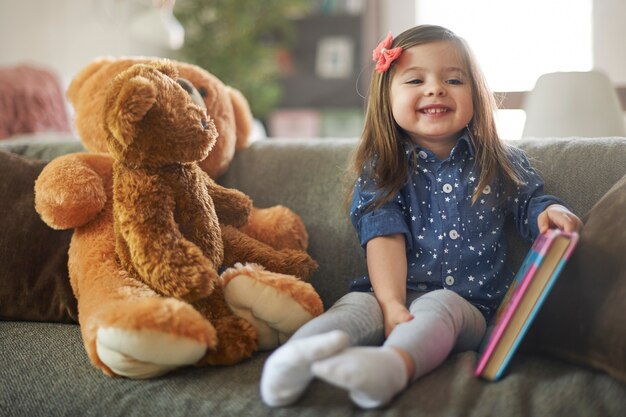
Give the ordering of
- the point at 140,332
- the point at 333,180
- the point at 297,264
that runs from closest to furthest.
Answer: the point at 140,332
the point at 297,264
the point at 333,180

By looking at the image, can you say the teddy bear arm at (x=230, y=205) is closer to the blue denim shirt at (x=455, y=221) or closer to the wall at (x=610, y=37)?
the blue denim shirt at (x=455, y=221)

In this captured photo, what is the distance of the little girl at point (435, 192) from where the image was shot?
119 centimetres

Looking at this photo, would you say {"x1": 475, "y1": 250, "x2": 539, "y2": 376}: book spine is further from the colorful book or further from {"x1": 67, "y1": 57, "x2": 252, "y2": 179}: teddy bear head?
{"x1": 67, "y1": 57, "x2": 252, "y2": 179}: teddy bear head

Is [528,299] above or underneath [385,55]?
underneath

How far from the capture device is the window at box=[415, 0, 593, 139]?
3.35 m

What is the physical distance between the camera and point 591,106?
1680 mm

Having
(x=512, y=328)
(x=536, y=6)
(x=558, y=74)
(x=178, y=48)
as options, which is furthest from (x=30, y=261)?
(x=536, y=6)

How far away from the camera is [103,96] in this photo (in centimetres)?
134

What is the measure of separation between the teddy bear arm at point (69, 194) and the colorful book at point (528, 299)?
75 centimetres

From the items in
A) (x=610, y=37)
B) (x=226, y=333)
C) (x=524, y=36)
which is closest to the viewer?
(x=226, y=333)

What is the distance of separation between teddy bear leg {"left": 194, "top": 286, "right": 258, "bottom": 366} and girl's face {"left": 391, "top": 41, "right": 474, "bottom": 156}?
49 cm

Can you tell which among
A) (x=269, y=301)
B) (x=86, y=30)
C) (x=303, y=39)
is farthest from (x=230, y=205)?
(x=303, y=39)

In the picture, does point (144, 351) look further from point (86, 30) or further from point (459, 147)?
point (86, 30)

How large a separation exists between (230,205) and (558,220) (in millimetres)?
608
